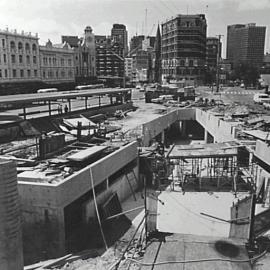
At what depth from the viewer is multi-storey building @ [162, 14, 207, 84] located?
13312cm

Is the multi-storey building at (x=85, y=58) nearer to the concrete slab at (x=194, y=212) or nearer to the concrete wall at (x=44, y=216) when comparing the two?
the concrete slab at (x=194, y=212)

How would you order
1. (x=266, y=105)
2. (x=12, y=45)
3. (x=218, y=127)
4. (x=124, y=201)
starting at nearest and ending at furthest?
1. (x=124, y=201)
2. (x=218, y=127)
3. (x=266, y=105)
4. (x=12, y=45)

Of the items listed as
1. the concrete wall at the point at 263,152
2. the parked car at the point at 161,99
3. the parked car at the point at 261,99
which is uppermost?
the parked car at the point at 261,99

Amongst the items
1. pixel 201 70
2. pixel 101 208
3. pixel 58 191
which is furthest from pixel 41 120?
pixel 201 70

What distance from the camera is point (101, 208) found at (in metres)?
21.8

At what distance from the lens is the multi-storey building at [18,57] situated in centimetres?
6769

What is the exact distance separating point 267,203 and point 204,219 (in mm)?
4588

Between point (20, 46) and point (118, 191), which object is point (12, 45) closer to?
point (20, 46)

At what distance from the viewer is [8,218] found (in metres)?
13.8

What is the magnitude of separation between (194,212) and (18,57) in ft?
202

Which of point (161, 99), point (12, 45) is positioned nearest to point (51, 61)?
point (12, 45)

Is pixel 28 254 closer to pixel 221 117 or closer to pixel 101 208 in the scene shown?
pixel 101 208

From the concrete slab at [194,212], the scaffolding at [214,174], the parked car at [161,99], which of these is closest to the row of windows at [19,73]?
the parked car at [161,99]

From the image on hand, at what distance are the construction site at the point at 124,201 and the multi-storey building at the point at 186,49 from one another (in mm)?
101378
